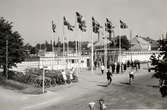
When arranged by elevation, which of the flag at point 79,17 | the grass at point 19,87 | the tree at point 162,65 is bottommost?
the grass at point 19,87

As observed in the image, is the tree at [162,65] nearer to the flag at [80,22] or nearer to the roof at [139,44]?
the flag at [80,22]

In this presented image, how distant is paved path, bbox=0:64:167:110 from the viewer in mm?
22641

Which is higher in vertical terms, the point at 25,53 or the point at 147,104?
the point at 25,53

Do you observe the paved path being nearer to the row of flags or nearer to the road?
the road

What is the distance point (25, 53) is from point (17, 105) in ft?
56.1

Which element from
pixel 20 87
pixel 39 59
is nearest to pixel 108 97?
pixel 20 87

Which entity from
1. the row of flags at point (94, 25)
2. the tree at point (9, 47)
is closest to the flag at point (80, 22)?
the row of flags at point (94, 25)

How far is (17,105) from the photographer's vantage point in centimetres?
2372

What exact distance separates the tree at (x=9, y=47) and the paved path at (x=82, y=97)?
22.3 ft

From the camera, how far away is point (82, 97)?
1021 inches

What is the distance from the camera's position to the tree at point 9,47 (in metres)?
36.8

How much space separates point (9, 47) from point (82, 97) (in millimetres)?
15044

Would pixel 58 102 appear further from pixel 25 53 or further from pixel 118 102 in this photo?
pixel 25 53

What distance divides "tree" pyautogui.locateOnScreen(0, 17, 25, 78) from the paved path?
268 inches
